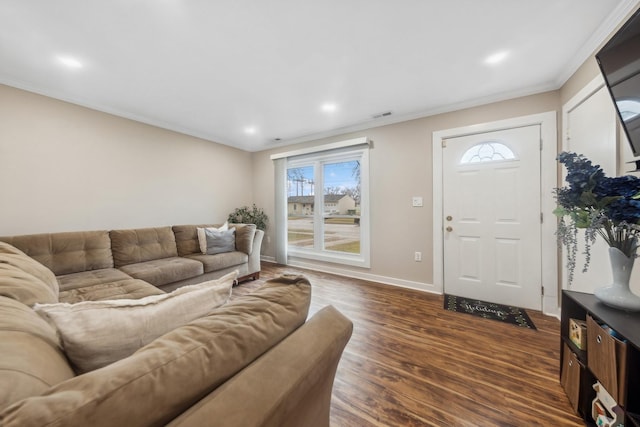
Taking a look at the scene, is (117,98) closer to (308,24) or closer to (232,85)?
(232,85)

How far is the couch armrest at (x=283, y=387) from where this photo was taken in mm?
453

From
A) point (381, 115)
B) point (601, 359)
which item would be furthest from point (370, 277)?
point (601, 359)

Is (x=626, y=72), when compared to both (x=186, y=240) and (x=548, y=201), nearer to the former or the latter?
(x=548, y=201)

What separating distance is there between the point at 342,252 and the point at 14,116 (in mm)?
4140

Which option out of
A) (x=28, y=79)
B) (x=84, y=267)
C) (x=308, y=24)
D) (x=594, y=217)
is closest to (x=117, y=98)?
(x=28, y=79)

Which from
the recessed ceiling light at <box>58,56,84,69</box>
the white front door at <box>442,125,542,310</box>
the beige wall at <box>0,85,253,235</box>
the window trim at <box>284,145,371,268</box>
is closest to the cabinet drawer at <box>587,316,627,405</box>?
the white front door at <box>442,125,542,310</box>

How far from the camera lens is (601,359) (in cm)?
107

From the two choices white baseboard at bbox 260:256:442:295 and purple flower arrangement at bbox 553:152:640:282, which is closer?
purple flower arrangement at bbox 553:152:640:282

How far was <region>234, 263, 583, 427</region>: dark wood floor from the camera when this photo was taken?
1254 millimetres

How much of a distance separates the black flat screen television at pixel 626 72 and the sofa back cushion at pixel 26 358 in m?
2.53

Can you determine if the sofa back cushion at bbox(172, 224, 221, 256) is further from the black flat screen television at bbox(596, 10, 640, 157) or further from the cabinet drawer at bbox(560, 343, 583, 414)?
the black flat screen television at bbox(596, 10, 640, 157)

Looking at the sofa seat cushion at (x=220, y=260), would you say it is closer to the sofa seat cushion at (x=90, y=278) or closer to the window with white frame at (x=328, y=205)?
the sofa seat cushion at (x=90, y=278)

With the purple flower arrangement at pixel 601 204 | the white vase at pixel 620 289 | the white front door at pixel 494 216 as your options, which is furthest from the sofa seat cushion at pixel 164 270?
the white vase at pixel 620 289

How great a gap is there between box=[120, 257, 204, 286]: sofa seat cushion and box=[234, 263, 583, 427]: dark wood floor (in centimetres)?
150
